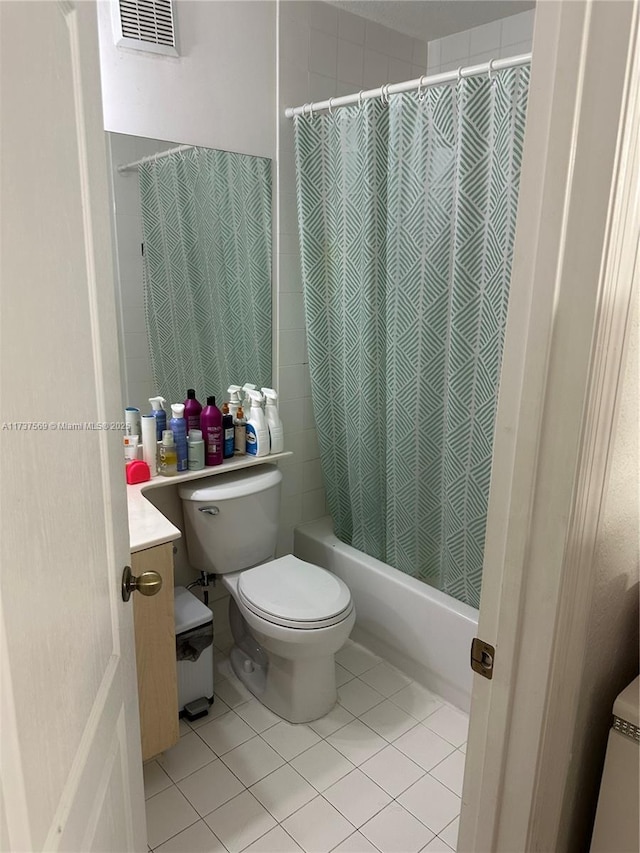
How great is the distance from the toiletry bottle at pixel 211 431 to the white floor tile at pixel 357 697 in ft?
3.11

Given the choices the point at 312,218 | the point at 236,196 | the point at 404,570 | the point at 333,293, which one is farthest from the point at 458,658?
the point at 236,196

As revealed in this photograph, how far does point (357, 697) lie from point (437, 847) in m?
0.62

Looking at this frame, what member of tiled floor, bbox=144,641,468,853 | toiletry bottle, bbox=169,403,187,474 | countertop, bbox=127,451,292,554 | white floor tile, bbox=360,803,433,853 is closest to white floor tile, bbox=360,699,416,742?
tiled floor, bbox=144,641,468,853

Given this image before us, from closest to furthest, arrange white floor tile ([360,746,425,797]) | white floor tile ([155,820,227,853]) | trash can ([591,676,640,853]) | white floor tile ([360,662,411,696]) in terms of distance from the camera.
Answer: trash can ([591,676,640,853])
white floor tile ([155,820,227,853])
white floor tile ([360,746,425,797])
white floor tile ([360,662,411,696])

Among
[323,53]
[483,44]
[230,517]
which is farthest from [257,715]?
[483,44]

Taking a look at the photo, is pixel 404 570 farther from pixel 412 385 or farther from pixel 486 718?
pixel 486 718

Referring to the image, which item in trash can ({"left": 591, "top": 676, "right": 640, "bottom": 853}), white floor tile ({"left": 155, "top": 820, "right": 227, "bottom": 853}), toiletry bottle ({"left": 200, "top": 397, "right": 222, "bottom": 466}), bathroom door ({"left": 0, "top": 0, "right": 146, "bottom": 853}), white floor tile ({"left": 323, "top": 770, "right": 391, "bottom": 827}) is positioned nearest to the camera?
bathroom door ({"left": 0, "top": 0, "right": 146, "bottom": 853})

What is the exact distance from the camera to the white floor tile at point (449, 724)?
207 cm

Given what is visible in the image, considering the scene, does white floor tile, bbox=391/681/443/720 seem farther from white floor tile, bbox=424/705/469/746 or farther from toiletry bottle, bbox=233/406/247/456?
toiletry bottle, bbox=233/406/247/456

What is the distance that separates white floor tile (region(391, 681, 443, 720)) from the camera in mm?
2193

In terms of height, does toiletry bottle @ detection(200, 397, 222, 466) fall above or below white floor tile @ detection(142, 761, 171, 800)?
above

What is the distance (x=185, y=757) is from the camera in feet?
6.48

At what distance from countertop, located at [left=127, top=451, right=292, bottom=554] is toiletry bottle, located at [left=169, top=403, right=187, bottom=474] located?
0.04 metres

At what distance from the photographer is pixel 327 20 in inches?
91.1
